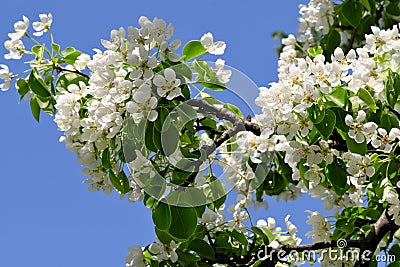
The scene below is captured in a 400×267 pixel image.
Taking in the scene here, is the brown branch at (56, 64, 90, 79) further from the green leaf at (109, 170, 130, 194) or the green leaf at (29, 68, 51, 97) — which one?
the green leaf at (109, 170, 130, 194)

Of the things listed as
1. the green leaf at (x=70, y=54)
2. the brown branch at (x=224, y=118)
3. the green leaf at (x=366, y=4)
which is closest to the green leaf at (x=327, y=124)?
the brown branch at (x=224, y=118)

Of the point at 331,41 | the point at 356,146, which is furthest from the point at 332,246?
the point at 331,41

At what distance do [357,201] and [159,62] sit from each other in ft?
3.13

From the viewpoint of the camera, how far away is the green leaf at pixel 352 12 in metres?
2.67

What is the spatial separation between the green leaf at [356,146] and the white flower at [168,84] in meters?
0.43

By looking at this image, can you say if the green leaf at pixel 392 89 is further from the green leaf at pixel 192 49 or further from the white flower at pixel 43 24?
the white flower at pixel 43 24

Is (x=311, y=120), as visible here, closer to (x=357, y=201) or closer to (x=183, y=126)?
(x=183, y=126)

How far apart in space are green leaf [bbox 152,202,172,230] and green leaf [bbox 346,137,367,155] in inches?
18.4

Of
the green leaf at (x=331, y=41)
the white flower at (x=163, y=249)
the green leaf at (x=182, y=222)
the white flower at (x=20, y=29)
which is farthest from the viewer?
the green leaf at (x=331, y=41)

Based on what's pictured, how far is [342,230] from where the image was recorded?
197 centimetres

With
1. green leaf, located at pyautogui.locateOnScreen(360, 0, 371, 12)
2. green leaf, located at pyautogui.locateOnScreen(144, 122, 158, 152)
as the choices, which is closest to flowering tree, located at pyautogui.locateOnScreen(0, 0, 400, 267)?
green leaf, located at pyautogui.locateOnScreen(144, 122, 158, 152)

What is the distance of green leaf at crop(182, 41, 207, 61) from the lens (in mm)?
1798

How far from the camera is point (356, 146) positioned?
1703 millimetres

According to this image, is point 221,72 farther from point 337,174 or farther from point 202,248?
point 202,248
